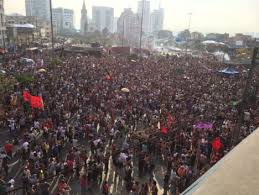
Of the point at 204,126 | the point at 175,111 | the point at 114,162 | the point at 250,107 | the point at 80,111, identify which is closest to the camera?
the point at 114,162

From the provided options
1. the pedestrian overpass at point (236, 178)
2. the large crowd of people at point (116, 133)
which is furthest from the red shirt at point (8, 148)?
the pedestrian overpass at point (236, 178)

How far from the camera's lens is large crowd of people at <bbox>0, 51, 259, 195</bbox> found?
1301 centimetres

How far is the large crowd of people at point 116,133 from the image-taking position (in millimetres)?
13008

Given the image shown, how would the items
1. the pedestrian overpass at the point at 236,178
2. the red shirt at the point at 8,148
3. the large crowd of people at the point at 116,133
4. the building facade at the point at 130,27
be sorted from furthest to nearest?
the building facade at the point at 130,27 → the red shirt at the point at 8,148 → the large crowd of people at the point at 116,133 → the pedestrian overpass at the point at 236,178

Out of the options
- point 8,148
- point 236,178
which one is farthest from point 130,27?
point 236,178

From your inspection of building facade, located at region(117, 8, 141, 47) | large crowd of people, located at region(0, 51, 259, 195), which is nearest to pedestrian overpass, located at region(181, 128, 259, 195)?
large crowd of people, located at region(0, 51, 259, 195)

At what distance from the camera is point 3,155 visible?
44.5 ft

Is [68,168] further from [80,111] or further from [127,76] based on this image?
[127,76]

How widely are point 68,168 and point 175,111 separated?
11361 mm

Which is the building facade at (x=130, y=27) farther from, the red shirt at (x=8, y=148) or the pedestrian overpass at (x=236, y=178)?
the pedestrian overpass at (x=236, y=178)

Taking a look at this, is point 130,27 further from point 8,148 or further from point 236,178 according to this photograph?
point 236,178

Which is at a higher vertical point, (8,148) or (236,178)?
(236,178)

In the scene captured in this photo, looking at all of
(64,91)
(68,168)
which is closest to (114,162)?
(68,168)

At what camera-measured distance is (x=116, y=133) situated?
17594 millimetres
